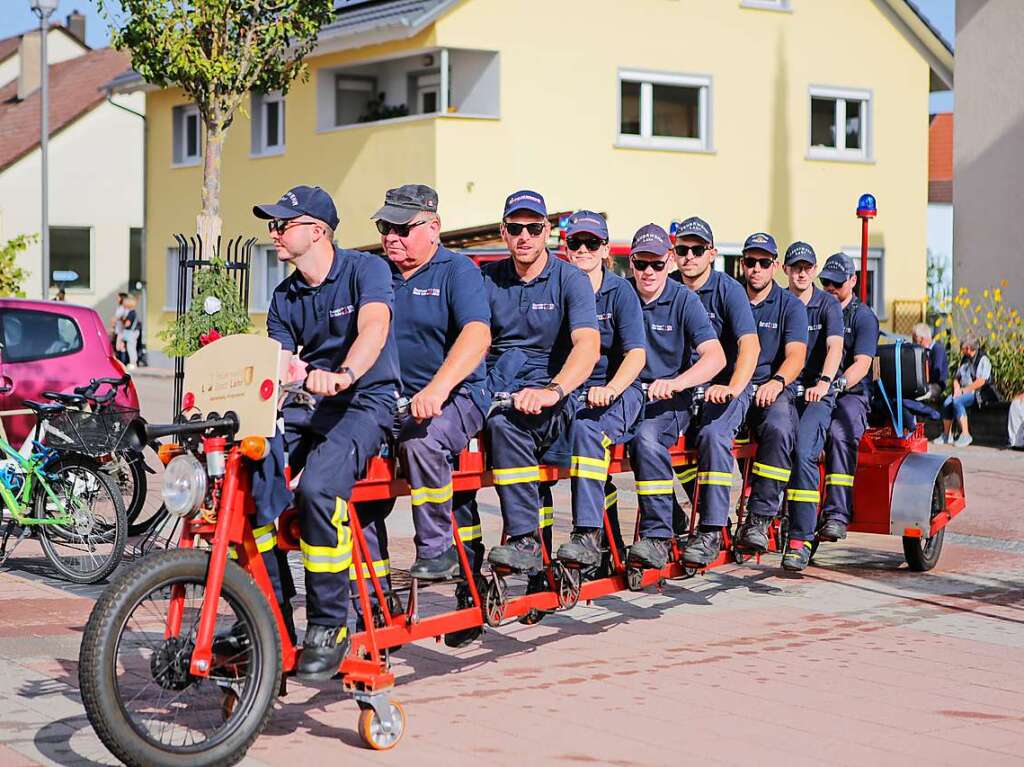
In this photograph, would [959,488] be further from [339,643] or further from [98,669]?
[98,669]

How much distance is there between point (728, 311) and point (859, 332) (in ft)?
5.63

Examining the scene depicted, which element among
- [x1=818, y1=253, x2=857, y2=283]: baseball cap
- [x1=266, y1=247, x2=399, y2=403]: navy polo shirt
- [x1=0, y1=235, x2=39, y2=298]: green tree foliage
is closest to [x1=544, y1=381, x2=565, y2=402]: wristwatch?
[x1=266, y1=247, x2=399, y2=403]: navy polo shirt

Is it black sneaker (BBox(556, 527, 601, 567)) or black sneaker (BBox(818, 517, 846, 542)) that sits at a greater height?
black sneaker (BBox(556, 527, 601, 567))

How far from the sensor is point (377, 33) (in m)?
27.6

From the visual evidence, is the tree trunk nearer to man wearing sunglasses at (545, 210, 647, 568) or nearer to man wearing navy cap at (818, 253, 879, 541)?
man wearing navy cap at (818, 253, 879, 541)

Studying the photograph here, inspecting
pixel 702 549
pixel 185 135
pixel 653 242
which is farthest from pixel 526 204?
pixel 185 135

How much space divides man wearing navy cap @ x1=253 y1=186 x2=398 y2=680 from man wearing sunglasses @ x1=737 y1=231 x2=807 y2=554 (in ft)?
11.3

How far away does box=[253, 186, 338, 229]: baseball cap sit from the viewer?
243 inches

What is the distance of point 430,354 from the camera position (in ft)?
22.7

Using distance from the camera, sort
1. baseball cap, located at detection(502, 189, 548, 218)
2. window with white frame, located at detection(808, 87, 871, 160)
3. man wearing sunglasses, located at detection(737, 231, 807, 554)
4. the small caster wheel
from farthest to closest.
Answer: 1. window with white frame, located at detection(808, 87, 871, 160)
2. man wearing sunglasses, located at detection(737, 231, 807, 554)
3. baseball cap, located at detection(502, 189, 548, 218)
4. the small caster wheel

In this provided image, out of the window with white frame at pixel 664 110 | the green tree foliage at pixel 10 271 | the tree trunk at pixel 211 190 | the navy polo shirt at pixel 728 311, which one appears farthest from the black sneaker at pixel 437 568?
the window with white frame at pixel 664 110

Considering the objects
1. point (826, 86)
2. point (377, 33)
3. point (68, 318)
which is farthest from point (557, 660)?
point (826, 86)

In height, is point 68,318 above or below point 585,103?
below

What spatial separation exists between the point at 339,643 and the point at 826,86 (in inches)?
1082
